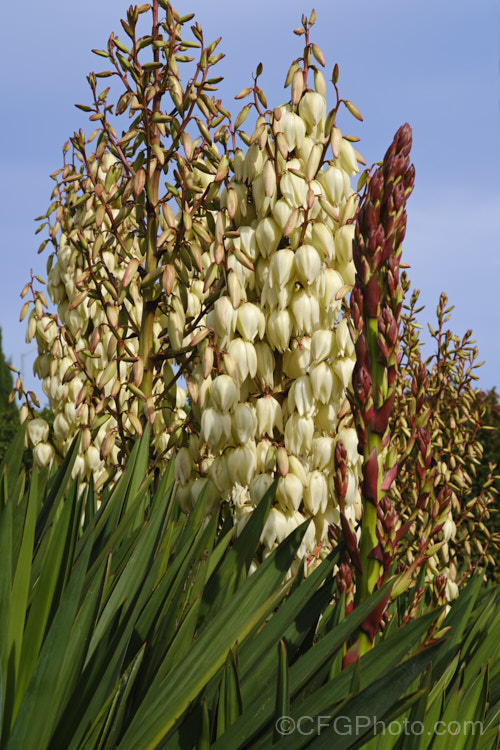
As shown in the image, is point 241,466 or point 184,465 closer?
point 241,466

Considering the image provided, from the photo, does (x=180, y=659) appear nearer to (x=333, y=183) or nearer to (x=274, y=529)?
(x=274, y=529)

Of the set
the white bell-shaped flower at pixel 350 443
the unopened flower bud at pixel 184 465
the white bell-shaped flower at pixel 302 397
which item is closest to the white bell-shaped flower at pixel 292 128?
the white bell-shaped flower at pixel 302 397

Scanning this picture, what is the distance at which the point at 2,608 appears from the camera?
920 mm

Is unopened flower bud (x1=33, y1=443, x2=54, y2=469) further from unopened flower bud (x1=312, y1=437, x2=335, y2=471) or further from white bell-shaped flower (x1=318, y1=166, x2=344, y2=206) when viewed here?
white bell-shaped flower (x1=318, y1=166, x2=344, y2=206)

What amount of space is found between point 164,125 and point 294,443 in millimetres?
1048

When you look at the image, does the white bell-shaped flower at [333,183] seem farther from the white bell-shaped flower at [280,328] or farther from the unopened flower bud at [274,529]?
the unopened flower bud at [274,529]

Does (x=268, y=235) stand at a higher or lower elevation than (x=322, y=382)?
higher

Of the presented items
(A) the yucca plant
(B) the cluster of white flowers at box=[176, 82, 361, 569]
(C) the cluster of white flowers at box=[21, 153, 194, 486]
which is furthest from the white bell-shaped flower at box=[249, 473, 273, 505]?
(C) the cluster of white flowers at box=[21, 153, 194, 486]

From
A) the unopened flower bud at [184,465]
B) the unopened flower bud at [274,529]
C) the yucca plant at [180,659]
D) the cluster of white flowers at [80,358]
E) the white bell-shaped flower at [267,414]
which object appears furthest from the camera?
the cluster of white flowers at [80,358]

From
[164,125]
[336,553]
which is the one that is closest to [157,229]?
[164,125]

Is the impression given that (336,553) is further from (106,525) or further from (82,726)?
(106,525)

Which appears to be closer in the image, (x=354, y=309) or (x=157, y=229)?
(x=354, y=309)

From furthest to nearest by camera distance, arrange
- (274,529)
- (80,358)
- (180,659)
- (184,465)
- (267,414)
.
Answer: (80,358), (184,465), (267,414), (274,529), (180,659)

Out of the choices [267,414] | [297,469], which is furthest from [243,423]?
[297,469]
